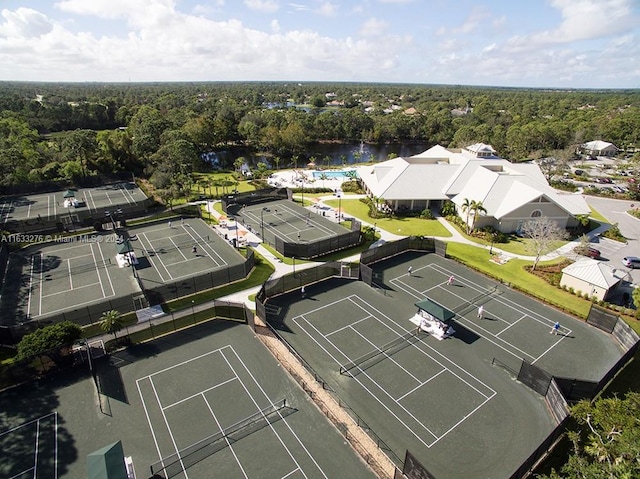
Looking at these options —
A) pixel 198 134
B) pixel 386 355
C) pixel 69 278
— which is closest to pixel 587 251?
pixel 386 355

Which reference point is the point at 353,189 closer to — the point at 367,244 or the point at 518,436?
the point at 367,244

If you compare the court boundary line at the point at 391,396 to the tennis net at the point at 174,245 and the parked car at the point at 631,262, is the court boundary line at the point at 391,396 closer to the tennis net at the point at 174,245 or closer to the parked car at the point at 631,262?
the tennis net at the point at 174,245

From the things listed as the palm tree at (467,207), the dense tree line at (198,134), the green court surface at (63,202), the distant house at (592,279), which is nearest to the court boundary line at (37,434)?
the green court surface at (63,202)

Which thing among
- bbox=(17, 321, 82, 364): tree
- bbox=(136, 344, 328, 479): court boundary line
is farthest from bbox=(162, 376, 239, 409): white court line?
bbox=(17, 321, 82, 364): tree

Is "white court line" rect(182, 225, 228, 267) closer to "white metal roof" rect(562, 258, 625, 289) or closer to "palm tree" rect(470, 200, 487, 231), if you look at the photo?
"palm tree" rect(470, 200, 487, 231)

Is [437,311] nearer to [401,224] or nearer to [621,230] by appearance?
[401,224]

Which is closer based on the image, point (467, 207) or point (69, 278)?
point (69, 278)

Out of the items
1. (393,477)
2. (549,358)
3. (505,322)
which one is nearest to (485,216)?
(505,322)
